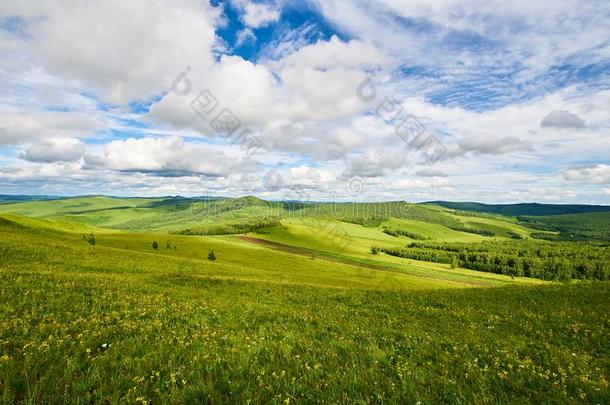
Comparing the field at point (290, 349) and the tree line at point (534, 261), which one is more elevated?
the field at point (290, 349)

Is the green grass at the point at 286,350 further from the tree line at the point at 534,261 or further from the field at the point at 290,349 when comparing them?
the tree line at the point at 534,261

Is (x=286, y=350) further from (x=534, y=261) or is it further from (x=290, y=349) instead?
(x=534, y=261)

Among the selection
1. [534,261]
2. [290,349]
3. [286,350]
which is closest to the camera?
[286,350]

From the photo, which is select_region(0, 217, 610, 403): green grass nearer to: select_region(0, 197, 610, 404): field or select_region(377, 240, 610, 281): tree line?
select_region(0, 197, 610, 404): field

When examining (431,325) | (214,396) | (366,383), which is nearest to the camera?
(214,396)

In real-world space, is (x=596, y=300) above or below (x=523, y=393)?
below

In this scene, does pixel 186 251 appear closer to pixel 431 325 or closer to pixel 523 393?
pixel 431 325

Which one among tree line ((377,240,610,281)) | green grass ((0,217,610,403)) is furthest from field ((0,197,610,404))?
tree line ((377,240,610,281))

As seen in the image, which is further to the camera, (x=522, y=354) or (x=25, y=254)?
(x=25, y=254)

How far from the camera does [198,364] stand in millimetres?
6332

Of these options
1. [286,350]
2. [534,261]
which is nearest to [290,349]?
[286,350]

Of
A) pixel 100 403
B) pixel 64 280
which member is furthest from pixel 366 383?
pixel 64 280

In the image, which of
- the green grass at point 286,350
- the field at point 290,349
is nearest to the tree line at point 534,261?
the field at point 290,349

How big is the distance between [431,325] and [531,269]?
171069 mm
